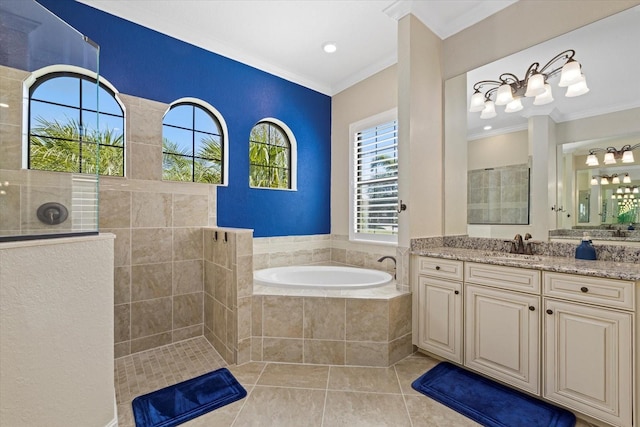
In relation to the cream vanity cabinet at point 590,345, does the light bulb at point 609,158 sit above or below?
above

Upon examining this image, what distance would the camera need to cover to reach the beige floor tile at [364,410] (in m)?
1.59

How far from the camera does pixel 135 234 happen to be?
244 cm

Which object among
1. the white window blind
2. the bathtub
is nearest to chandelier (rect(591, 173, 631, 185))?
the white window blind

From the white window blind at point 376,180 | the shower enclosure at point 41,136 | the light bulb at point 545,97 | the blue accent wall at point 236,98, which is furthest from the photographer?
the white window blind at point 376,180

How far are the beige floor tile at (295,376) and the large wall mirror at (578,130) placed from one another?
1794 mm

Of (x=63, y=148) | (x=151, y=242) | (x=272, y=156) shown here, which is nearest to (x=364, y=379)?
(x=151, y=242)

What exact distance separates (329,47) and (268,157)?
1378 mm

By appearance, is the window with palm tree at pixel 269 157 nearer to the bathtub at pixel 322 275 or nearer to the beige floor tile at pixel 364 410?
the bathtub at pixel 322 275

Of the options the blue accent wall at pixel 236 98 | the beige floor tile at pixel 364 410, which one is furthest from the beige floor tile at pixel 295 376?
the blue accent wall at pixel 236 98

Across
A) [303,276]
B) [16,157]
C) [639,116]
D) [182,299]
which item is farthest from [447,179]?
[16,157]

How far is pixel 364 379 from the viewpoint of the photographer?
2.00 m

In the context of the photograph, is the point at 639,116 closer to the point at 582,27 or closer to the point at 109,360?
the point at 582,27

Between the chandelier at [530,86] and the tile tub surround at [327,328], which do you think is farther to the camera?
the tile tub surround at [327,328]

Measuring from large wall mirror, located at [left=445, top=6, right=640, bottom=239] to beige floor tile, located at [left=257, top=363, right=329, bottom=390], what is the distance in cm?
179
